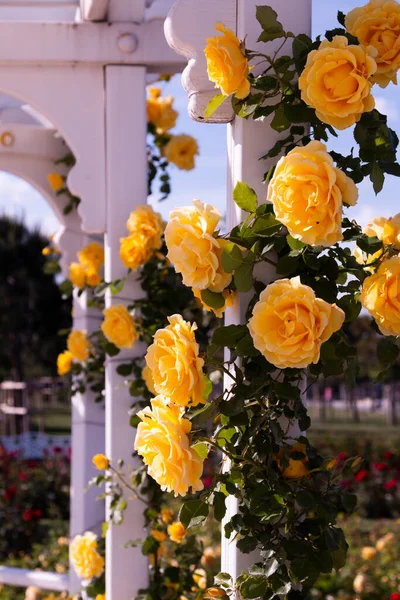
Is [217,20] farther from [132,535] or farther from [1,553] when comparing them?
[1,553]

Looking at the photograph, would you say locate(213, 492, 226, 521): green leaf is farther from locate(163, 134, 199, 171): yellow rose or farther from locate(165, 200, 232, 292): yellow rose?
locate(163, 134, 199, 171): yellow rose

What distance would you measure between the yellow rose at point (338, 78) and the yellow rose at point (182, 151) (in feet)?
6.41

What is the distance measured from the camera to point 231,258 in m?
1.31

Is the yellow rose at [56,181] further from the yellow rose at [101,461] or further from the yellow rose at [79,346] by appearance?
the yellow rose at [101,461]

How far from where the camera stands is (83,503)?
139 inches

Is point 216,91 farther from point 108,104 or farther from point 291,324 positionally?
point 108,104

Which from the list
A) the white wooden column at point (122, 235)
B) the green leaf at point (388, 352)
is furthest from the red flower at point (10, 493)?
the green leaf at point (388, 352)

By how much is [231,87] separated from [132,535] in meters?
1.74

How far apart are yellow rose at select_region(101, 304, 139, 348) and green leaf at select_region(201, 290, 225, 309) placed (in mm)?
1206

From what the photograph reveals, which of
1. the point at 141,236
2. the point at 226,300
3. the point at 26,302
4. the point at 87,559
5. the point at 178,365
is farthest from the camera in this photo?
the point at 26,302

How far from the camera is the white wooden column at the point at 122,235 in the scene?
8.67 feet

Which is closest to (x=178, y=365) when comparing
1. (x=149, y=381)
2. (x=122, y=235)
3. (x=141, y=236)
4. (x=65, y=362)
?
(x=149, y=381)

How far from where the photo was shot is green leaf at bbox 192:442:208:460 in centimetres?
134

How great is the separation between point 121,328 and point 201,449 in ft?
4.06
